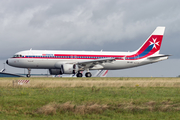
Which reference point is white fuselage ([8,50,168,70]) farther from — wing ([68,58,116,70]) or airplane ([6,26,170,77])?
wing ([68,58,116,70])

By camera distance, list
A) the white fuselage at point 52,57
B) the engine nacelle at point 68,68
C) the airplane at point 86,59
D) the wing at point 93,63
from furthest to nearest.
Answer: the wing at point 93,63, the airplane at point 86,59, the white fuselage at point 52,57, the engine nacelle at point 68,68

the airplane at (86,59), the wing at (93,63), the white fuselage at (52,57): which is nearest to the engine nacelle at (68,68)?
the airplane at (86,59)

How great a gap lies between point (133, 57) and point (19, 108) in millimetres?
40550

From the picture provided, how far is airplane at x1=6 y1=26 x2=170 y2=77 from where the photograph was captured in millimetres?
48062

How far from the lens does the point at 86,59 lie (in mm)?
50875

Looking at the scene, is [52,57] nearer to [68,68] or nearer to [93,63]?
[68,68]

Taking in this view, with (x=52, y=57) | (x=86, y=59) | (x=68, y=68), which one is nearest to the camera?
(x=68, y=68)

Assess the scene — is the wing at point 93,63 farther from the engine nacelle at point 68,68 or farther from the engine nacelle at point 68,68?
the engine nacelle at point 68,68

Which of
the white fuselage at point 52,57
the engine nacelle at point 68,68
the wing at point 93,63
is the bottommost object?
the engine nacelle at point 68,68

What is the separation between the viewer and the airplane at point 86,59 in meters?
48.1

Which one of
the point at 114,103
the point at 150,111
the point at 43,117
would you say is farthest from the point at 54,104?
the point at 150,111

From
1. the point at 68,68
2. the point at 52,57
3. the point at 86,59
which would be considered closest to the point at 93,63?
the point at 86,59

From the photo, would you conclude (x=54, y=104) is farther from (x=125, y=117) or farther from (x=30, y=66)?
(x=30, y=66)

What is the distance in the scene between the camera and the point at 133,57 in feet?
177
